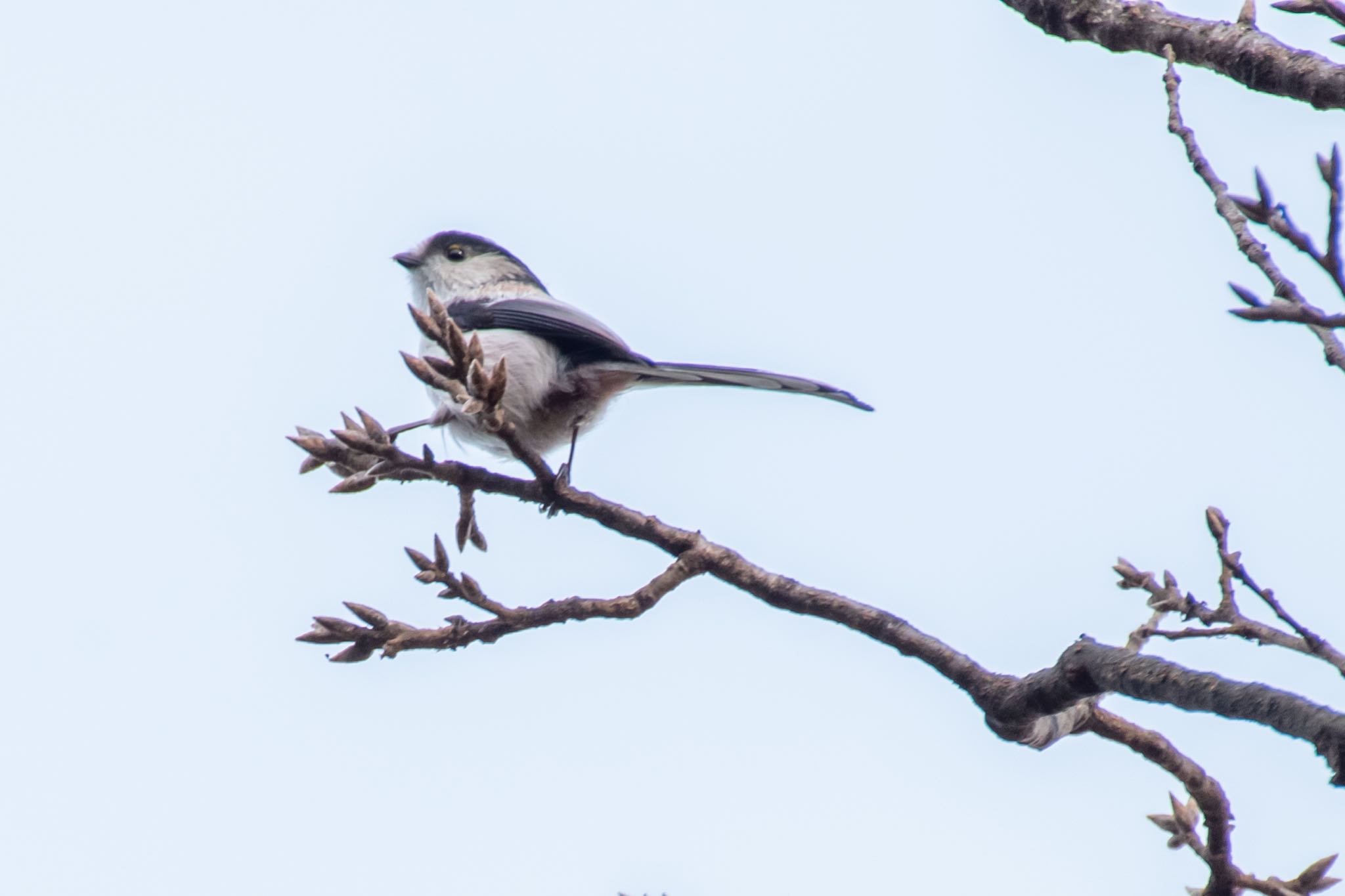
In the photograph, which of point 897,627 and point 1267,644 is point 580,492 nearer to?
point 897,627

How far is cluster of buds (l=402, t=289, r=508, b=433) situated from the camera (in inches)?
131

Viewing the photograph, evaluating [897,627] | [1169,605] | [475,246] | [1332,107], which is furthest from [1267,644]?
[475,246]

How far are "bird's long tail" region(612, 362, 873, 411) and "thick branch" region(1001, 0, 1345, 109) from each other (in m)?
1.27

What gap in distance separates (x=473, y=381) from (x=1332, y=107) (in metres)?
2.06

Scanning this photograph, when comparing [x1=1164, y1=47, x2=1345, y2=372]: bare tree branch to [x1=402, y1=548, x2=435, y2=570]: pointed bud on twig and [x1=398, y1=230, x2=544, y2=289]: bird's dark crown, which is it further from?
[x1=398, y1=230, x2=544, y2=289]: bird's dark crown

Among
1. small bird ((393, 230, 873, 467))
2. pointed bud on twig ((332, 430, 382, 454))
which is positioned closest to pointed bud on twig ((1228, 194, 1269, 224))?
pointed bud on twig ((332, 430, 382, 454))

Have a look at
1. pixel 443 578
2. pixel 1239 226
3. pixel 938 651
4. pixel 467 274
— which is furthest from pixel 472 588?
pixel 467 274

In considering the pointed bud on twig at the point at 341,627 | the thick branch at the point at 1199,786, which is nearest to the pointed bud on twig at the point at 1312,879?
the thick branch at the point at 1199,786

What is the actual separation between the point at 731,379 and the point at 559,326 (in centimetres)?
86

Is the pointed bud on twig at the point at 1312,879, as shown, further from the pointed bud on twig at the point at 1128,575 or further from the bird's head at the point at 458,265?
the bird's head at the point at 458,265

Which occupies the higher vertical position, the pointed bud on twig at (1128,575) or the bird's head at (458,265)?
the bird's head at (458,265)

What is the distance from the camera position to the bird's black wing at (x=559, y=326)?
5.15 metres

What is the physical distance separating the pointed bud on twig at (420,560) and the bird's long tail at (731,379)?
151 centimetres

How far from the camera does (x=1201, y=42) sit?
3369 millimetres
